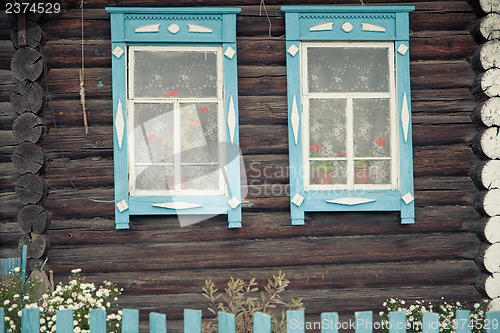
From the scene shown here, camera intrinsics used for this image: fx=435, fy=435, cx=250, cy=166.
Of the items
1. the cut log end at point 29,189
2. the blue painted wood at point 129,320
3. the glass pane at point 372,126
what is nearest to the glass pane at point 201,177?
the cut log end at point 29,189

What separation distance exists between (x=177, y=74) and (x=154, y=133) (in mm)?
642

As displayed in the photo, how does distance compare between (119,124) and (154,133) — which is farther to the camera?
(154,133)

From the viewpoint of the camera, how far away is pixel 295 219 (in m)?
4.32

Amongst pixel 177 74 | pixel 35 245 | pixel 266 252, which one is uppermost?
pixel 177 74

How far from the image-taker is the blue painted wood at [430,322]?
221 cm

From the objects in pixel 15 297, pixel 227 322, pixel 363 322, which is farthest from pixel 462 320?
pixel 15 297

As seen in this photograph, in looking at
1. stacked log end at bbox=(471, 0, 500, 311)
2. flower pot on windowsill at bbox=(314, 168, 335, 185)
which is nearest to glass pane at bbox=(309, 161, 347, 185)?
flower pot on windowsill at bbox=(314, 168, 335, 185)

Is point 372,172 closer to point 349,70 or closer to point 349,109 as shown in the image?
point 349,109

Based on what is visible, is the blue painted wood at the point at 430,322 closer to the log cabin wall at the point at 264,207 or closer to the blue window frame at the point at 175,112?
the log cabin wall at the point at 264,207

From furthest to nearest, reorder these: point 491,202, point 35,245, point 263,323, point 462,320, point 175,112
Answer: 1. point 175,112
2. point 491,202
3. point 35,245
4. point 462,320
5. point 263,323

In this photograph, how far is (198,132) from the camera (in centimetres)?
440

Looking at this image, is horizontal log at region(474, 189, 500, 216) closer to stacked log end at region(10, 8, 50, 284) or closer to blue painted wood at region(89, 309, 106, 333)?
blue painted wood at region(89, 309, 106, 333)

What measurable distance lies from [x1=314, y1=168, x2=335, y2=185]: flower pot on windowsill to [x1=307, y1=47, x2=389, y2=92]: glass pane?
0.83m

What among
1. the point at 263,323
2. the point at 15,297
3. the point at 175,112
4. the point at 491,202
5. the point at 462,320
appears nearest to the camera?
the point at 263,323
